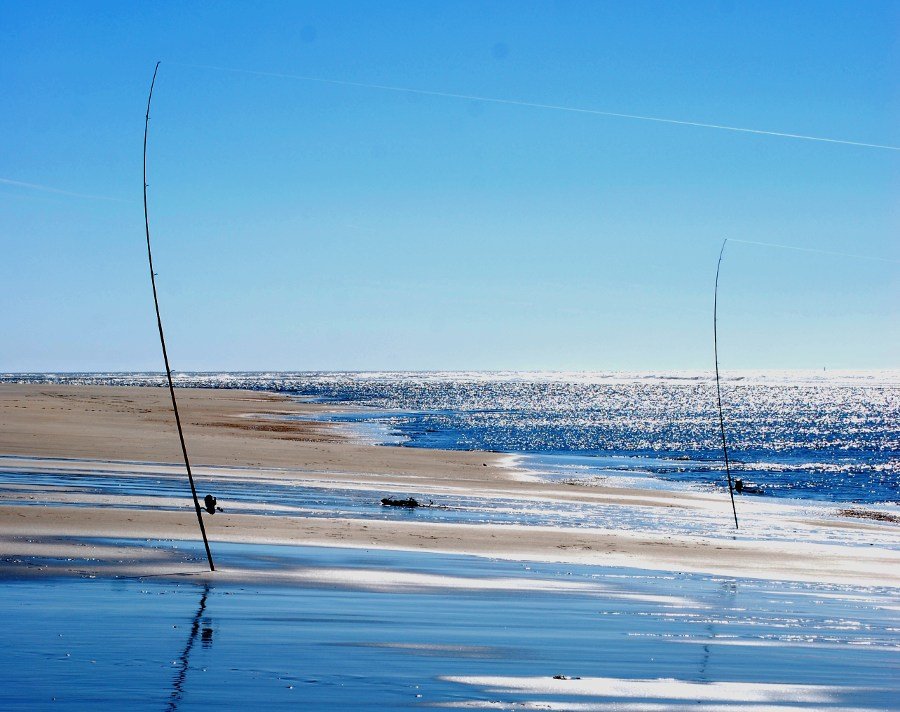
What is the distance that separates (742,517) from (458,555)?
11.8 meters

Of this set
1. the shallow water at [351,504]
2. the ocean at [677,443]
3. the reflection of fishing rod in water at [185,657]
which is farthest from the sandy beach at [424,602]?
the ocean at [677,443]

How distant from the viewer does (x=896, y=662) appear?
7.52 metres

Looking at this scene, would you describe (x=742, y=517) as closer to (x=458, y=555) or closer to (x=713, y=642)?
(x=458, y=555)

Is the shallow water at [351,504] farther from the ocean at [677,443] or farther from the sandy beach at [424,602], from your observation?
the ocean at [677,443]

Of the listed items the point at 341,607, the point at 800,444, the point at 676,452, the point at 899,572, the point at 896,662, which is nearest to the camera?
the point at 896,662

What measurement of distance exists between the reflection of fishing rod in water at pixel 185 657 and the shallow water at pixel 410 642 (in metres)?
0.02

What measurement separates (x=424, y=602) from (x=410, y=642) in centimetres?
175

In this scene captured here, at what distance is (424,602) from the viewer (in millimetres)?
9148

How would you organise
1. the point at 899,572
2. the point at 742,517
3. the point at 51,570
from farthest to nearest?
1. the point at 742,517
2. the point at 899,572
3. the point at 51,570

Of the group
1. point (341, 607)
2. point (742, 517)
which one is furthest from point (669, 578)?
point (742, 517)

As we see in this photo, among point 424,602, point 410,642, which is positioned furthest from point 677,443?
point 410,642

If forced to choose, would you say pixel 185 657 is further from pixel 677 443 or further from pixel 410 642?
pixel 677 443

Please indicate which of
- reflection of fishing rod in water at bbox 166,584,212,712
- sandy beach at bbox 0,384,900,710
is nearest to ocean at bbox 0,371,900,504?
sandy beach at bbox 0,384,900,710

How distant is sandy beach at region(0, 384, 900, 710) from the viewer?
6.24 metres
